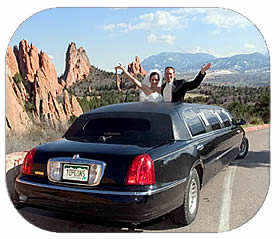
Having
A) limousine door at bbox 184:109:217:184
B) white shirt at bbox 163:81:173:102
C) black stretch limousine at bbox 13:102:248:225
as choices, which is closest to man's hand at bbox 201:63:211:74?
white shirt at bbox 163:81:173:102

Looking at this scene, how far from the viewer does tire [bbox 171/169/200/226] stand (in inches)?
137

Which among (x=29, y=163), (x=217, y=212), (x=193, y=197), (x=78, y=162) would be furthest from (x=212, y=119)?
(x=29, y=163)

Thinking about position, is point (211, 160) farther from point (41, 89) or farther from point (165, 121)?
point (41, 89)

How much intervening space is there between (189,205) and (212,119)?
1.94 m

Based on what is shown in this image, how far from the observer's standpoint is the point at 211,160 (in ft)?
14.6

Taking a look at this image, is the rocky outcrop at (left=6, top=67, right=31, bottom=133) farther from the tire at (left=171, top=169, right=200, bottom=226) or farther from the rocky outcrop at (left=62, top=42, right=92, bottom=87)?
the rocky outcrop at (left=62, top=42, right=92, bottom=87)

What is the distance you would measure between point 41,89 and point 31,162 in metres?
13.8

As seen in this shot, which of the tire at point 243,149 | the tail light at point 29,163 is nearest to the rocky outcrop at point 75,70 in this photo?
the tire at point 243,149

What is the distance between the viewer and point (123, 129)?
3.76 m

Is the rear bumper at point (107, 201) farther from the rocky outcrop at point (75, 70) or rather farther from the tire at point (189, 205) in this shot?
the rocky outcrop at point (75, 70)

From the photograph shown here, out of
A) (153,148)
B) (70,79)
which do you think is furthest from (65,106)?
(70,79)

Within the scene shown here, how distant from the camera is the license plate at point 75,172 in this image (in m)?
2.96

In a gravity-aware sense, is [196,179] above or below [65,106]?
above

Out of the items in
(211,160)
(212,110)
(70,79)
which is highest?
(212,110)
